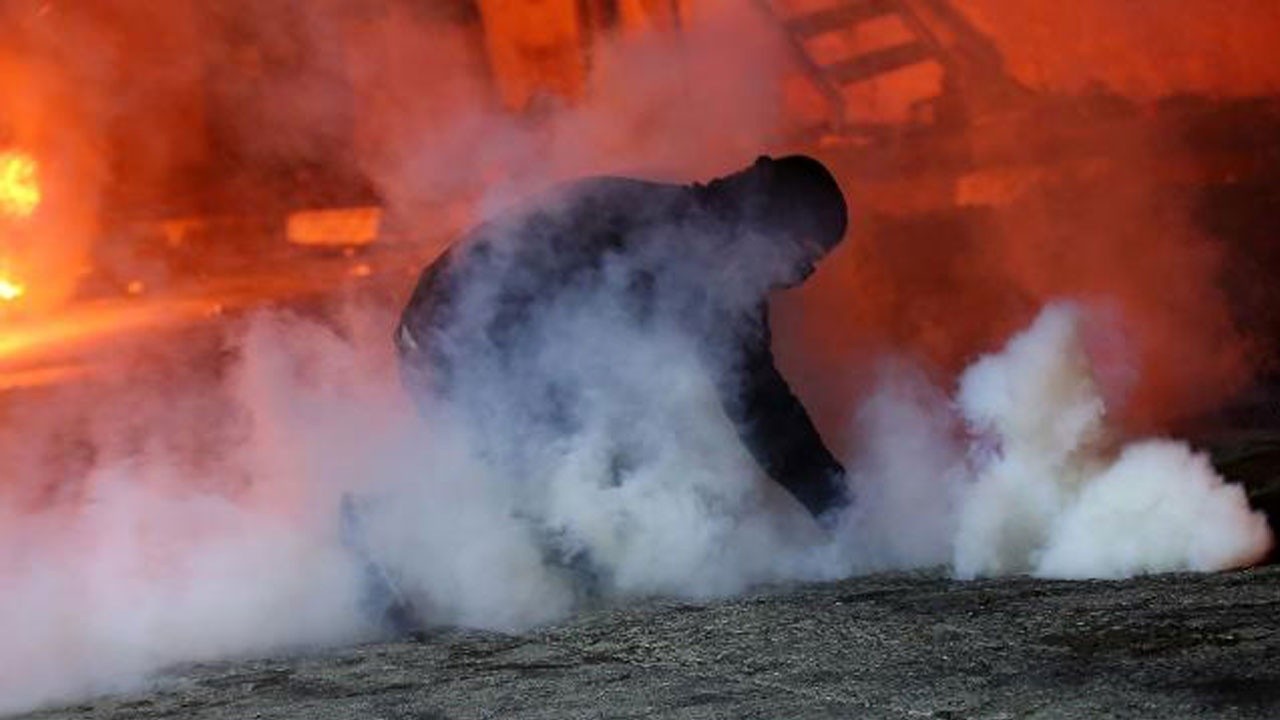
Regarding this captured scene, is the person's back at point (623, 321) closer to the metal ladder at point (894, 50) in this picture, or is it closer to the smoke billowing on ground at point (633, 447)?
the smoke billowing on ground at point (633, 447)

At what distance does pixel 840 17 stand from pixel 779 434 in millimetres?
4666

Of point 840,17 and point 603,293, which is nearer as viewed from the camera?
point 603,293

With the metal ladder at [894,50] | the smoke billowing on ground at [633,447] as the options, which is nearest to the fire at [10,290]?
the smoke billowing on ground at [633,447]

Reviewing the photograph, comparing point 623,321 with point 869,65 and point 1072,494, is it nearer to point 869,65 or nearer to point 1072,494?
point 1072,494

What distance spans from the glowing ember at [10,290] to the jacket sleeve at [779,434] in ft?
24.8

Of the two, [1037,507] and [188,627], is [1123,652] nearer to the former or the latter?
[1037,507]

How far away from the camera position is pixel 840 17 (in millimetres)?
9516

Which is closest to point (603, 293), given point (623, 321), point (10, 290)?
point (623, 321)

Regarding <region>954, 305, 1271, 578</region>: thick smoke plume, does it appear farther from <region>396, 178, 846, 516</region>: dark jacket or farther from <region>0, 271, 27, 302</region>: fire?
<region>0, 271, 27, 302</region>: fire

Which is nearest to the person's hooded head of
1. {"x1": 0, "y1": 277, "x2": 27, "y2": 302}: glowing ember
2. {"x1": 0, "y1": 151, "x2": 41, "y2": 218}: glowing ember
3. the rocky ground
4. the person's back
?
the person's back

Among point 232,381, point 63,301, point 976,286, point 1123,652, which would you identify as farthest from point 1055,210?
point 63,301

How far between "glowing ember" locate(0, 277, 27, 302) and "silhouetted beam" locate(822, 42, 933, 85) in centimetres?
578

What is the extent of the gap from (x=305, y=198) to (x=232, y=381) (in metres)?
3.58

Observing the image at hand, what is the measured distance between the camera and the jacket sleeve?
213 inches
